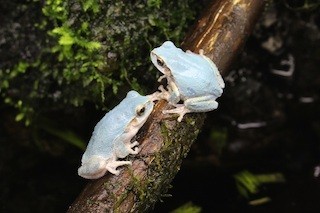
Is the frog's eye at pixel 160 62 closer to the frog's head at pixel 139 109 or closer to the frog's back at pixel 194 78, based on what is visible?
the frog's back at pixel 194 78

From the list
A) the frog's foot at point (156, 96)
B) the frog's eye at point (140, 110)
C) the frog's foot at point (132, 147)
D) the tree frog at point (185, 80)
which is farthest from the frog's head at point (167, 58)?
the frog's foot at point (132, 147)

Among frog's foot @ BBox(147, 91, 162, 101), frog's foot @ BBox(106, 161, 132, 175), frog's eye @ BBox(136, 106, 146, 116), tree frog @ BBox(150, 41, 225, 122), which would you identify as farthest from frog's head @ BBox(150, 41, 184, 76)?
frog's foot @ BBox(106, 161, 132, 175)

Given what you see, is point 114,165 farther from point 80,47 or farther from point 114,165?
point 80,47

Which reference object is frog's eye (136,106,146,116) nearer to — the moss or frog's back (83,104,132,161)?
frog's back (83,104,132,161)

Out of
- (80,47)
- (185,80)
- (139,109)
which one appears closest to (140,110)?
(139,109)

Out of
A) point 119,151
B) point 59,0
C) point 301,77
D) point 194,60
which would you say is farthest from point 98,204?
point 301,77
